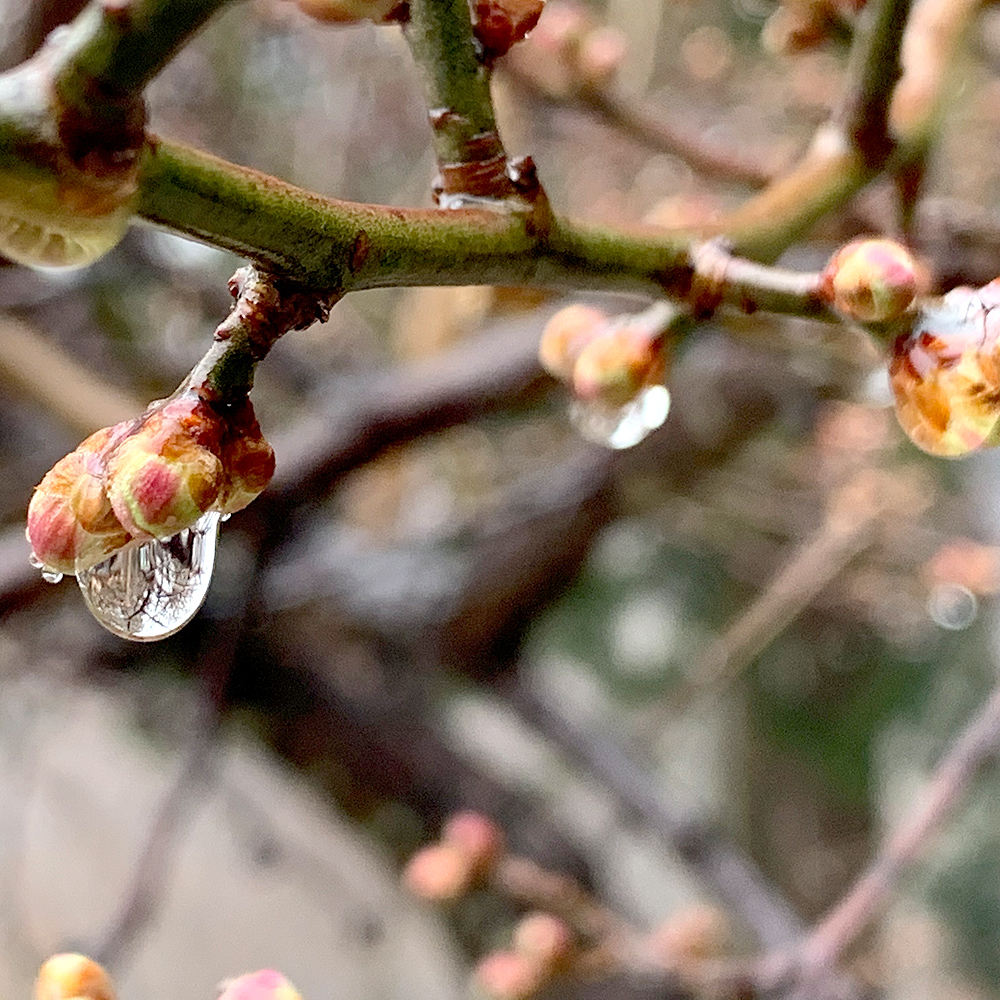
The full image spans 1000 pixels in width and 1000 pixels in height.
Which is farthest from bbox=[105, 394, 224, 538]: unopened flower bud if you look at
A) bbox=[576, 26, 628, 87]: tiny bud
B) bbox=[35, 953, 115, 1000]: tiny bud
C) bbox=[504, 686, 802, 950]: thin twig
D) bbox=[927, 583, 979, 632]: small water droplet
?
bbox=[927, 583, 979, 632]: small water droplet

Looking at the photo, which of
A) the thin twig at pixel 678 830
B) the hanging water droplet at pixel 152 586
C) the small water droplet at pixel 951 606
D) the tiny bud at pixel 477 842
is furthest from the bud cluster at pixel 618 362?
the small water droplet at pixel 951 606

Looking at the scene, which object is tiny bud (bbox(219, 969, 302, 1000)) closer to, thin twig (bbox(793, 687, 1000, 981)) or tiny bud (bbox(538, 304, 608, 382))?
tiny bud (bbox(538, 304, 608, 382))

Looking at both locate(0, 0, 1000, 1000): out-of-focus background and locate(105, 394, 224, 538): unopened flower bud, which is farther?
locate(0, 0, 1000, 1000): out-of-focus background

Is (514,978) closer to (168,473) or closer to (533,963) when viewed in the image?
(533,963)

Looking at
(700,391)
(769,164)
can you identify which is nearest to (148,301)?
(700,391)

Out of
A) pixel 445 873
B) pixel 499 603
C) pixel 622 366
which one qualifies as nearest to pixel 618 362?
pixel 622 366

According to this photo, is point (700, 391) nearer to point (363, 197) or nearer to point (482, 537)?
point (482, 537)

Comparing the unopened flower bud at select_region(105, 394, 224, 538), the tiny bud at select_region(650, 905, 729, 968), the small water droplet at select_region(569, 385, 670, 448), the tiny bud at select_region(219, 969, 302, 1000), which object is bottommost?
the tiny bud at select_region(650, 905, 729, 968)
